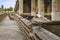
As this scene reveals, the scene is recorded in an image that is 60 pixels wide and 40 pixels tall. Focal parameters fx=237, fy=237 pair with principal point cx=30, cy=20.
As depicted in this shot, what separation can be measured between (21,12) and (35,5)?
23.0ft

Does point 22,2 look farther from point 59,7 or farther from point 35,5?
point 59,7

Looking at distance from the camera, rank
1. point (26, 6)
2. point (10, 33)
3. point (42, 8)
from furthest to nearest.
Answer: point (26, 6)
point (42, 8)
point (10, 33)

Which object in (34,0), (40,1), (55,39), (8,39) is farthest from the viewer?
(34,0)

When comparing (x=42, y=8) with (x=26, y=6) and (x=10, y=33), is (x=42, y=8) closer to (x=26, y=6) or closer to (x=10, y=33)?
(x=26, y=6)

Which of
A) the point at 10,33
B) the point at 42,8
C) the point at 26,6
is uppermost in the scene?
the point at 42,8

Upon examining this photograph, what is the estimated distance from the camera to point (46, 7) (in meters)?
61.2

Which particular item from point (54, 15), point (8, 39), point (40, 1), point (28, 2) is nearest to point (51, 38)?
point (8, 39)

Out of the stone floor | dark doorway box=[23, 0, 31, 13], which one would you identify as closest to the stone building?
dark doorway box=[23, 0, 31, 13]

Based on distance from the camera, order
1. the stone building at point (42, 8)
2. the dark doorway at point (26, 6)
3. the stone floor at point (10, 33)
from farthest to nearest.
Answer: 1. the dark doorway at point (26, 6)
2. the stone building at point (42, 8)
3. the stone floor at point (10, 33)

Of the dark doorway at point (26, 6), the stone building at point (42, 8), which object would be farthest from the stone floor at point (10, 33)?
the dark doorway at point (26, 6)

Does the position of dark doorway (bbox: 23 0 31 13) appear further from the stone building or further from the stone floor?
the stone floor

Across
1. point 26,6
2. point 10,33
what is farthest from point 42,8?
point 10,33

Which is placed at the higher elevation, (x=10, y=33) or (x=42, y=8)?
(x=42, y=8)

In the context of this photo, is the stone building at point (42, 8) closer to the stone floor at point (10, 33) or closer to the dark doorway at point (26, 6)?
the dark doorway at point (26, 6)
